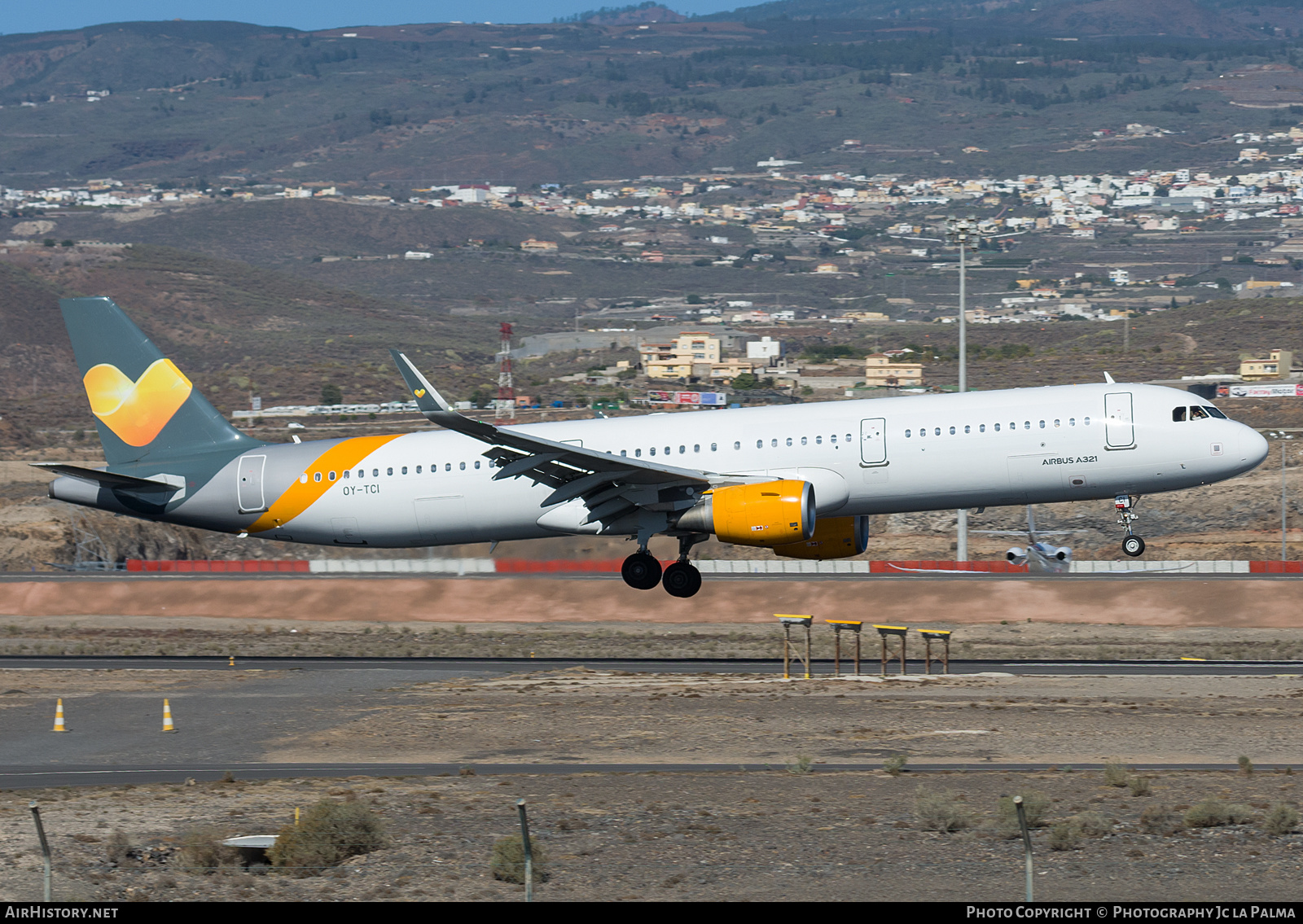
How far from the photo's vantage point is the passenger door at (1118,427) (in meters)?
39.6

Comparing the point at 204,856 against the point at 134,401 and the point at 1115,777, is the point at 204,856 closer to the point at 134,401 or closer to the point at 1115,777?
the point at 1115,777

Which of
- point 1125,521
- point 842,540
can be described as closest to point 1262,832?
point 1125,521

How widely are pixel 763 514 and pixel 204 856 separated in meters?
17.5

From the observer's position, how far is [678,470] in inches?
1592

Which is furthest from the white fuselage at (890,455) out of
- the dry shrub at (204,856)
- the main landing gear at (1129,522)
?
the dry shrub at (204,856)

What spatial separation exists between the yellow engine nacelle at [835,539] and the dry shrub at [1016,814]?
46.2 ft

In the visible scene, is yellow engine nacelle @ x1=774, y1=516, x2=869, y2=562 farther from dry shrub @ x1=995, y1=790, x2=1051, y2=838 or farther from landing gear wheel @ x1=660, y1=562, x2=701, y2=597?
dry shrub @ x1=995, y1=790, x2=1051, y2=838

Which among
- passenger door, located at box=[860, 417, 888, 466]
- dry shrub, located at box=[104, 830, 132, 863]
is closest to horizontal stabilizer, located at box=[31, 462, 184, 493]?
dry shrub, located at box=[104, 830, 132, 863]

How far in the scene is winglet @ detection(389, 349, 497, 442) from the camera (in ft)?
118

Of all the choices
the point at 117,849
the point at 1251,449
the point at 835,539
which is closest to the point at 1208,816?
the point at 1251,449

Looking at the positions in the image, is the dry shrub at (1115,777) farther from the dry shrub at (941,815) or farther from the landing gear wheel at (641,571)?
the landing gear wheel at (641,571)

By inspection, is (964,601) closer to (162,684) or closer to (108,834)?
(162,684)

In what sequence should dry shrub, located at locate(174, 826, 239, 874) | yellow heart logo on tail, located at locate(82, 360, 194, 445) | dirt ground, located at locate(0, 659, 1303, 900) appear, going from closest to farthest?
1. dirt ground, located at locate(0, 659, 1303, 900)
2. dry shrub, located at locate(174, 826, 239, 874)
3. yellow heart logo on tail, located at locate(82, 360, 194, 445)

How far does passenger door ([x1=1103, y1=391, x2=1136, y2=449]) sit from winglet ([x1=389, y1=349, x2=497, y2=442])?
15.5 meters
